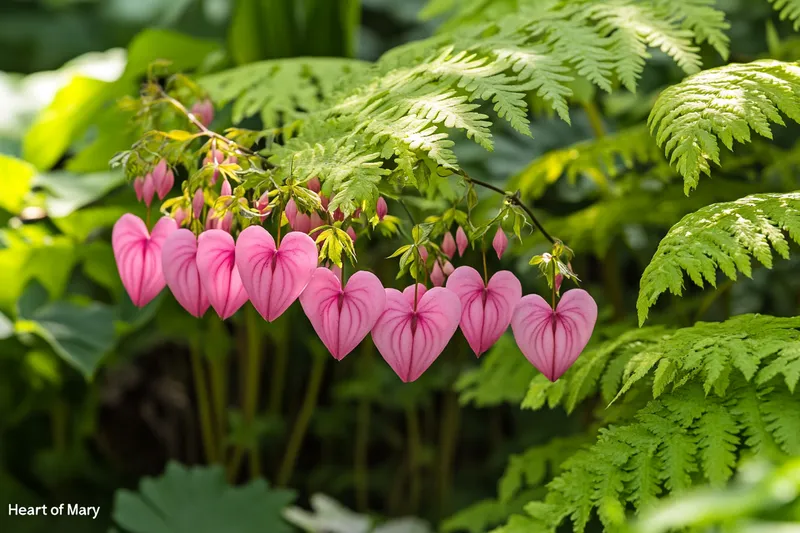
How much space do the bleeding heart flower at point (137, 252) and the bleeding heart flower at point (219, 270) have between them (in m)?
0.10

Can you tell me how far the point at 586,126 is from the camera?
5.60 ft

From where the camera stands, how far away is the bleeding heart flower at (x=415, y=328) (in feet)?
2.10

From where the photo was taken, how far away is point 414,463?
1.73 meters

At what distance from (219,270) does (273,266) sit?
0.21ft

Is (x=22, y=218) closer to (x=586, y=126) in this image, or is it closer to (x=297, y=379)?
(x=297, y=379)

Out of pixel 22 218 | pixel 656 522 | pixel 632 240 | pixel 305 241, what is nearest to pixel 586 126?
pixel 632 240

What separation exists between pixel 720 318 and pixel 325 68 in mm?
918

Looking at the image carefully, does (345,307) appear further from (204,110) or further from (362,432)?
(362,432)

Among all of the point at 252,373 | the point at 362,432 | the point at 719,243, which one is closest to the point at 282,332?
the point at 252,373

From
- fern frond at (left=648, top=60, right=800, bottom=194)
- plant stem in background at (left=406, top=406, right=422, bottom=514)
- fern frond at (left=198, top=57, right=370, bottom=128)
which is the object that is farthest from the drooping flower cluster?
plant stem in background at (left=406, top=406, right=422, bottom=514)

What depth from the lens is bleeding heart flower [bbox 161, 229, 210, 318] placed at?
67 cm

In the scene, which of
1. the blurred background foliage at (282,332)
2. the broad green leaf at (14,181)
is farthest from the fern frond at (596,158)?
the broad green leaf at (14,181)

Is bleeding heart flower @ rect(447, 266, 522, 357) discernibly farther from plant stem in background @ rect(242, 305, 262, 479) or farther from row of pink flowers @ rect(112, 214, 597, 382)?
plant stem in background @ rect(242, 305, 262, 479)

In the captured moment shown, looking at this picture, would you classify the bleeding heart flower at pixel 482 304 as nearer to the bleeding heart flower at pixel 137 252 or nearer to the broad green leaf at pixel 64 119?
the bleeding heart flower at pixel 137 252
